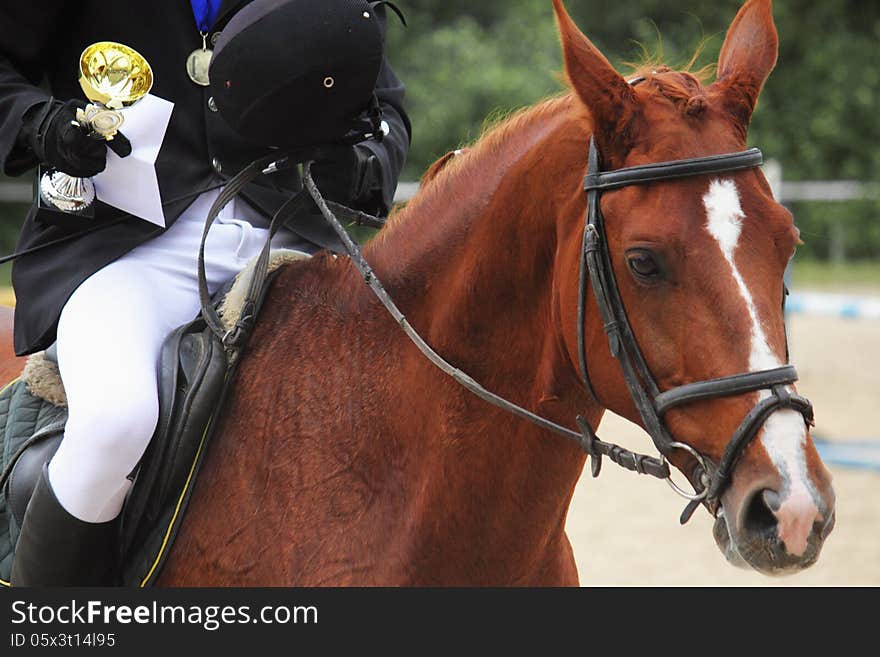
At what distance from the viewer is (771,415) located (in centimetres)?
203

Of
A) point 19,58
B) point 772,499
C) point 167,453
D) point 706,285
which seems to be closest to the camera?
point 772,499

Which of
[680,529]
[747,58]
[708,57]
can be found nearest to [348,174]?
[747,58]

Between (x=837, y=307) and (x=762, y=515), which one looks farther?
(x=837, y=307)

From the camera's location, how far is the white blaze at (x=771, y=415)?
6.48 feet

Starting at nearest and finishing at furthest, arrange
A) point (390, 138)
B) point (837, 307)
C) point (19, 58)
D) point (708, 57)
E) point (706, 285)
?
1. point (706, 285)
2. point (19, 58)
3. point (390, 138)
4. point (837, 307)
5. point (708, 57)

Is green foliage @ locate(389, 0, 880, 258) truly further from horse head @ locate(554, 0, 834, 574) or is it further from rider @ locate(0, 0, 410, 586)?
horse head @ locate(554, 0, 834, 574)

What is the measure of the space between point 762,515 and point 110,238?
1663 millimetres

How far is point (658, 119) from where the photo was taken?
2.28 m

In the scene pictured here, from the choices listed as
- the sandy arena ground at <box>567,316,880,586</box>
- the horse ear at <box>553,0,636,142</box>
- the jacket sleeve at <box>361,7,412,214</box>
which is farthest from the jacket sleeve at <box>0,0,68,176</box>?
the sandy arena ground at <box>567,316,880,586</box>

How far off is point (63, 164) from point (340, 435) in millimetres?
879

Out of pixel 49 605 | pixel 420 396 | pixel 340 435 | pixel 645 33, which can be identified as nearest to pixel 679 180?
pixel 420 396

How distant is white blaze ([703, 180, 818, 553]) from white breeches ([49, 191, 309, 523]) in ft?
4.21

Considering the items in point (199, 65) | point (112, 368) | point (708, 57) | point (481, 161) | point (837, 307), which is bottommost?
point (708, 57)

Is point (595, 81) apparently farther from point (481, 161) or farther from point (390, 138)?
point (390, 138)
